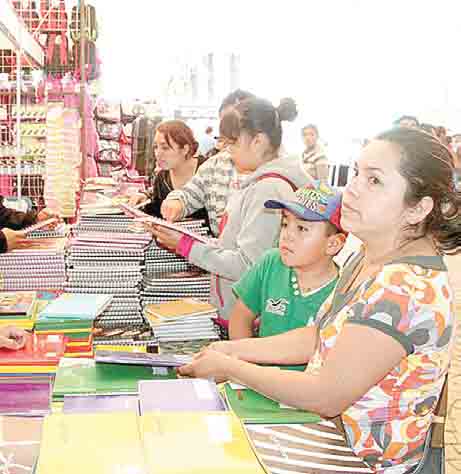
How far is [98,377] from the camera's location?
4.76ft

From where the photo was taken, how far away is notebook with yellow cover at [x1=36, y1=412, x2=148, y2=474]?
3.05 feet

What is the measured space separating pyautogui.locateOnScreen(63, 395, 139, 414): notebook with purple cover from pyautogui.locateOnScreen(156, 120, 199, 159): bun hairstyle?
258cm

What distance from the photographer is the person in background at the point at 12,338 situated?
5.86ft

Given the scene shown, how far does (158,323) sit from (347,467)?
1190mm

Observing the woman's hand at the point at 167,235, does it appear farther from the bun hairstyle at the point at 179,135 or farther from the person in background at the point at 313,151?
the person in background at the point at 313,151

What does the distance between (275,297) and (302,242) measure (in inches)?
7.4

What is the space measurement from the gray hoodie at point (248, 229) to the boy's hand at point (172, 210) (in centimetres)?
73

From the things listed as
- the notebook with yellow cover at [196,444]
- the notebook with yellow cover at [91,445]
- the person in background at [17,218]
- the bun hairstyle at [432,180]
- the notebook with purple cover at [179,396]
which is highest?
the bun hairstyle at [432,180]

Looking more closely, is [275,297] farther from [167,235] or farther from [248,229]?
[167,235]

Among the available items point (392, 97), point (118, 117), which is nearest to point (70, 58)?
point (118, 117)

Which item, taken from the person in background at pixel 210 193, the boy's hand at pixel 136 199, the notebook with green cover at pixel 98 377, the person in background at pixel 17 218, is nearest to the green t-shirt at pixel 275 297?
the notebook with green cover at pixel 98 377

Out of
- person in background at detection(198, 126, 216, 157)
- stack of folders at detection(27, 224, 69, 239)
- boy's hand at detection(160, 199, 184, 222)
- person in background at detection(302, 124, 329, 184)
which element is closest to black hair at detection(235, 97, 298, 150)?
boy's hand at detection(160, 199, 184, 222)

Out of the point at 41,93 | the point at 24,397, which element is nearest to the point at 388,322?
the point at 24,397

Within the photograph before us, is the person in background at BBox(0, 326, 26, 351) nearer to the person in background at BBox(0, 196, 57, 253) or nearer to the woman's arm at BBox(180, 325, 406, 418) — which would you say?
the woman's arm at BBox(180, 325, 406, 418)
